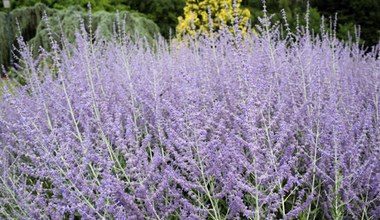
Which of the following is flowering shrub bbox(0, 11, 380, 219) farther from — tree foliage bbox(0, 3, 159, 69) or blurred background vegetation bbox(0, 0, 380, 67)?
blurred background vegetation bbox(0, 0, 380, 67)

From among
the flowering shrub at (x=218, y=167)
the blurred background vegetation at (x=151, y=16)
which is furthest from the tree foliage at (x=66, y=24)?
the flowering shrub at (x=218, y=167)

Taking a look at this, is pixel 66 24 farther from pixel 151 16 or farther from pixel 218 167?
pixel 218 167

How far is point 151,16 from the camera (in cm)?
1451

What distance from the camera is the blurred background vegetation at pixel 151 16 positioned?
9594 mm

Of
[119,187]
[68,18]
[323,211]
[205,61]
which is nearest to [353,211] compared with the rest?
[323,211]

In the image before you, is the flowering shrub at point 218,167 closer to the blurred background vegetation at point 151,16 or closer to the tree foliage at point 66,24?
the tree foliage at point 66,24

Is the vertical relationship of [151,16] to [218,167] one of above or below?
below

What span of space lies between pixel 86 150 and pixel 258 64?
1492mm

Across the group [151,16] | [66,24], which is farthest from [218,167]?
[151,16]

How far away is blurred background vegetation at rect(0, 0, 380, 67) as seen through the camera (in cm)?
959

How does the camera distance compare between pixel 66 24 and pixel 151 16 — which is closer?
pixel 66 24

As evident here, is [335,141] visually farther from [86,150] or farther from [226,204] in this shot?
[86,150]

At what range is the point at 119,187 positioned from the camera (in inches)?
80.0

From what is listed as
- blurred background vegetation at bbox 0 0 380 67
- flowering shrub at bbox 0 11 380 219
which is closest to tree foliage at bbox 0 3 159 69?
blurred background vegetation at bbox 0 0 380 67
